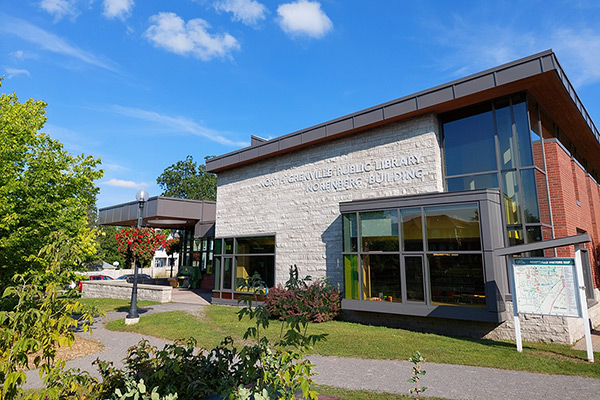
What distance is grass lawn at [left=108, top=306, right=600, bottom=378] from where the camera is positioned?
7.00 metres

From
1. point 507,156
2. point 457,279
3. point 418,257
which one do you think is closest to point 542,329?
point 457,279

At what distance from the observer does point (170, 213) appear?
68.3ft

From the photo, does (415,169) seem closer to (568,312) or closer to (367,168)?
(367,168)

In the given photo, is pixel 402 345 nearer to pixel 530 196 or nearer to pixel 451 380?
pixel 451 380

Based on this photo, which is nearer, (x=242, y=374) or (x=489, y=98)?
(x=242, y=374)

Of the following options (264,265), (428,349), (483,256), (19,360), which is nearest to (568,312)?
(483,256)

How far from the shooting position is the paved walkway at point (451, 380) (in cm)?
546

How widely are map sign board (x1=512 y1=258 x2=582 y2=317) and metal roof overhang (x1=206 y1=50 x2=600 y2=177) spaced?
4.83 meters

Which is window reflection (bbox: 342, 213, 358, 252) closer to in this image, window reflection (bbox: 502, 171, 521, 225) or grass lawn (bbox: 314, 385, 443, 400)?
window reflection (bbox: 502, 171, 521, 225)

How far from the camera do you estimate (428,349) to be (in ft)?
26.4

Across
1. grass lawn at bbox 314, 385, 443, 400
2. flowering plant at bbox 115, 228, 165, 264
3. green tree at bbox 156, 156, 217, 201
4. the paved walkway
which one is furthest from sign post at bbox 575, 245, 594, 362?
green tree at bbox 156, 156, 217, 201

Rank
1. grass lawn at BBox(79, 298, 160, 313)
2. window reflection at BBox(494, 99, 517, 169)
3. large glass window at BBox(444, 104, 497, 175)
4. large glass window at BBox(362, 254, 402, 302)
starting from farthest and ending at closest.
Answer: grass lawn at BBox(79, 298, 160, 313)
large glass window at BBox(444, 104, 497, 175)
large glass window at BBox(362, 254, 402, 302)
window reflection at BBox(494, 99, 517, 169)

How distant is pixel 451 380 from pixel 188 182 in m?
59.9

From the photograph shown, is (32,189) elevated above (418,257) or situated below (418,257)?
above
